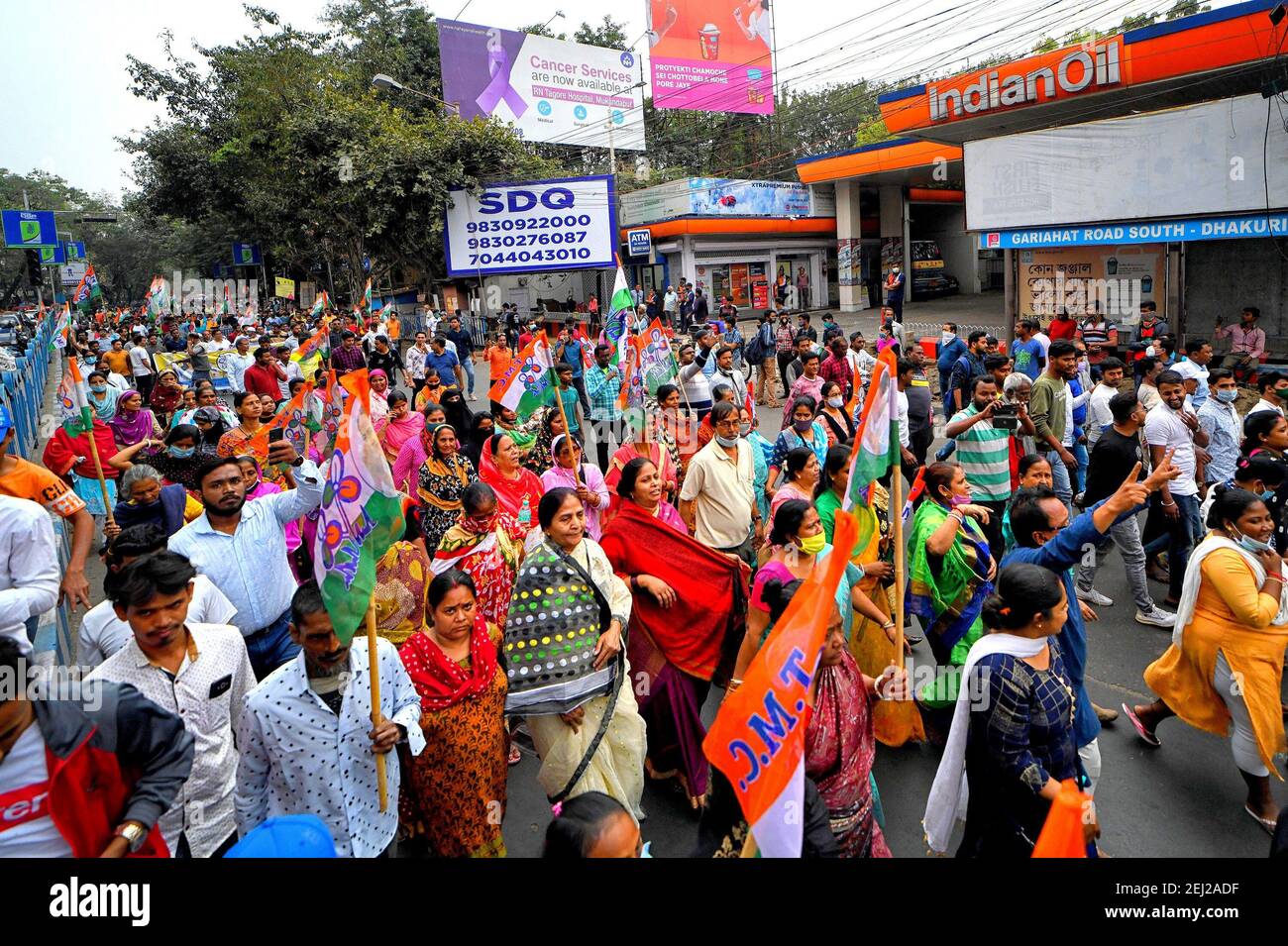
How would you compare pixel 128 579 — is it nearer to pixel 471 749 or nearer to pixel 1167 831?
pixel 471 749

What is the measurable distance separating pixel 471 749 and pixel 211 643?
1.03 m

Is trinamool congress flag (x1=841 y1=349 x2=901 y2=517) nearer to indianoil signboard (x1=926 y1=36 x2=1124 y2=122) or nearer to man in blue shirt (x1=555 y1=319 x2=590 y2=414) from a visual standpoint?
man in blue shirt (x1=555 y1=319 x2=590 y2=414)

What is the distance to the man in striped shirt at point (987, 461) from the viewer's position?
5.85 metres

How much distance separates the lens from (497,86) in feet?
95.0

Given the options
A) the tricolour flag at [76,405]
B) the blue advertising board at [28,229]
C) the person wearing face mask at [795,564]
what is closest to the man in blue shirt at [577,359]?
the tricolour flag at [76,405]

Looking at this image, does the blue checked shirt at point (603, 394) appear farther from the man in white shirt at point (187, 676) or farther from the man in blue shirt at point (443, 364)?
the man in white shirt at point (187, 676)

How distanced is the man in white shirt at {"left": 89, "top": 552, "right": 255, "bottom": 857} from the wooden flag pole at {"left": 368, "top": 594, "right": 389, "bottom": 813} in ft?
1.82

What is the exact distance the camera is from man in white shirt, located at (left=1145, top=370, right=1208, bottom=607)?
5.81 metres

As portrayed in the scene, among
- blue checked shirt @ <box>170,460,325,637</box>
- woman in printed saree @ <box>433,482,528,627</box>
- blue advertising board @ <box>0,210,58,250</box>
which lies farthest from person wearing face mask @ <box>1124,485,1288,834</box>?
blue advertising board @ <box>0,210,58,250</box>

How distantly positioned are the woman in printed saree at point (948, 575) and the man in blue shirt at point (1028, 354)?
268 inches

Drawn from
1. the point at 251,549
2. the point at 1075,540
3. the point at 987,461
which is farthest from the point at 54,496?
the point at 987,461

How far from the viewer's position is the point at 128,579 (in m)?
2.75
